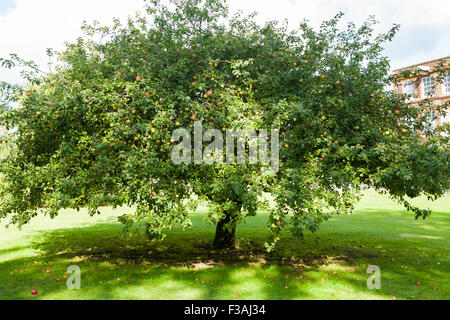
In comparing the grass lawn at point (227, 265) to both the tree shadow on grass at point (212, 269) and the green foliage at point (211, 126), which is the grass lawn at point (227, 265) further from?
the green foliage at point (211, 126)

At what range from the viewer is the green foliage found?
22.2 ft

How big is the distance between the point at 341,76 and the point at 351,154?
2209 millimetres

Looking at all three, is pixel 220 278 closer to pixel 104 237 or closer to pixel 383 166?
pixel 383 166

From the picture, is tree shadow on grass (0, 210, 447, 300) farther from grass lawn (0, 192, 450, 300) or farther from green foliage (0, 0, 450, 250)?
green foliage (0, 0, 450, 250)

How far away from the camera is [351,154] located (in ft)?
23.2

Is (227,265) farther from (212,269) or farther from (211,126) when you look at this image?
(211,126)

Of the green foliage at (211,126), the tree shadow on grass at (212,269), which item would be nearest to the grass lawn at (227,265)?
the tree shadow on grass at (212,269)

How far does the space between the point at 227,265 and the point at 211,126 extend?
4.06 meters

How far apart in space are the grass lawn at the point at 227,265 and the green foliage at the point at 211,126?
4.71ft

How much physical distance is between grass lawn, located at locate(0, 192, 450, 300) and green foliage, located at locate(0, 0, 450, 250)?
4.71ft

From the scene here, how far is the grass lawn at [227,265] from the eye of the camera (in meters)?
7.28

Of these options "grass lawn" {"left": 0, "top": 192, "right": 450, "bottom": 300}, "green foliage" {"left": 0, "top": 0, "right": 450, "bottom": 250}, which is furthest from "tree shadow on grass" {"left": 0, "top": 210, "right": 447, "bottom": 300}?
"green foliage" {"left": 0, "top": 0, "right": 450, "bottom": 250}

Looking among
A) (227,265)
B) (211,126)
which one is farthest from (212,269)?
(211,126)

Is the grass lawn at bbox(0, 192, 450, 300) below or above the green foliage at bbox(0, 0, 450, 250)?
below
